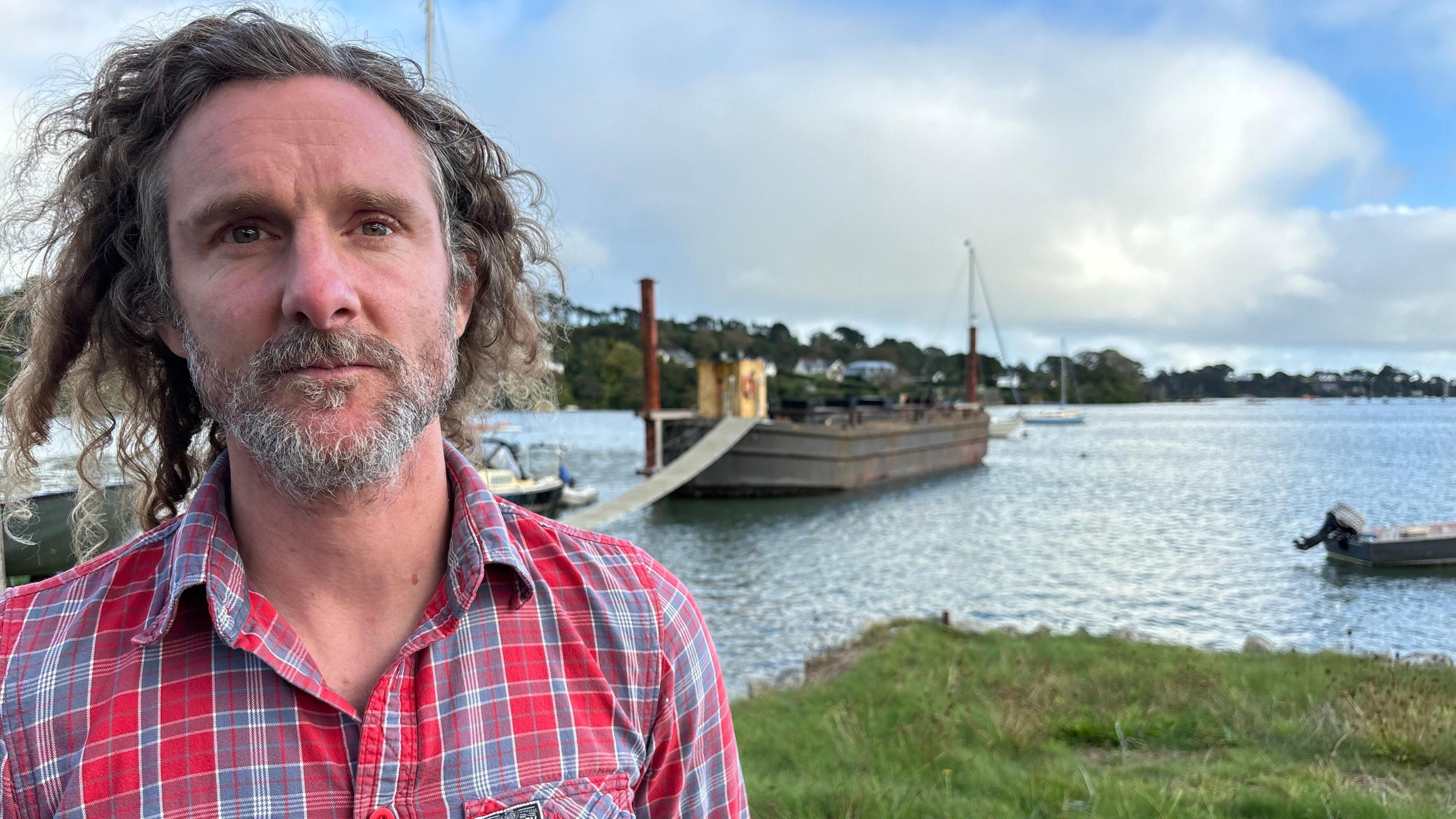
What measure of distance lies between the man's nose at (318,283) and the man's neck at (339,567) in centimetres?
21

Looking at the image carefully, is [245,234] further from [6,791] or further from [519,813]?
[519,813]

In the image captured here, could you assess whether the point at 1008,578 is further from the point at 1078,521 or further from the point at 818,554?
the point at 1078,521

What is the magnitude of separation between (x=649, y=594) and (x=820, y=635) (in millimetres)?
9621

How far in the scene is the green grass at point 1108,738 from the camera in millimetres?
3676

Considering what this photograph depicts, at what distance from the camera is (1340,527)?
14438mm

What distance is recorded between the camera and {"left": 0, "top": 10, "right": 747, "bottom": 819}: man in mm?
1094

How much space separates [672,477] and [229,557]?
17551 millimetres

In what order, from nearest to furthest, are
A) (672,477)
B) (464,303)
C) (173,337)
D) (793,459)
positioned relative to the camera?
1. (173,337)
2. (464,303)
3. (672,477)
4. (793,459)

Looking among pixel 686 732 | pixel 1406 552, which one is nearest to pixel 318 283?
pixel 686 732

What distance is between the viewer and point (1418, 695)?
552 cm

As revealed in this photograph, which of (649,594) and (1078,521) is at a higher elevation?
(649,594)

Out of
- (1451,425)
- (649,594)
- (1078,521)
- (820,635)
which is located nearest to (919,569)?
(820,635)

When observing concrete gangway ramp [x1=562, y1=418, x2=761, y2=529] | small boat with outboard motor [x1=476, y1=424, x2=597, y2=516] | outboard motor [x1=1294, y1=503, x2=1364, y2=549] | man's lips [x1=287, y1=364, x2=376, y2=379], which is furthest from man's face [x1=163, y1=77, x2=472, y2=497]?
outboard motor [x1=1294, y1=503, x2=1364, y2=549]

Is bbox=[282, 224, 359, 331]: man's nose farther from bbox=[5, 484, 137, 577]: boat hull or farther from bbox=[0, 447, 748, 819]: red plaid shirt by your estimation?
bbox=[5, 484, 137, 577]: boat hull
